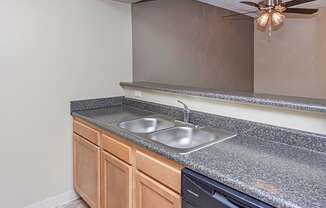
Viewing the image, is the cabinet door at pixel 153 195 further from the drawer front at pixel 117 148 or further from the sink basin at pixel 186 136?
the sink basin at pixel 186 136

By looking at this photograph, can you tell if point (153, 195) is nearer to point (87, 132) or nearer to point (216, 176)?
point (216, 176)

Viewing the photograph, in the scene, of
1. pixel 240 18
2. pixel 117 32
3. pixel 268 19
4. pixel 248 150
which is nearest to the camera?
pixel 248 150

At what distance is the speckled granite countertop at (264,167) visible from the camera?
892mm

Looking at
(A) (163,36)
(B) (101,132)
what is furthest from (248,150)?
(A) (163,36)

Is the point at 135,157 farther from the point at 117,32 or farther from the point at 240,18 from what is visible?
the point at 240,18

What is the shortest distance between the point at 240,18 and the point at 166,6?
1971 millimetres

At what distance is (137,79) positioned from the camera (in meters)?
2.79

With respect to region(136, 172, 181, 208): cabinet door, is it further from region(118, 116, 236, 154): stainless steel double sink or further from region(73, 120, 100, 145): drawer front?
region(73, 120, 100, 145): drawer front

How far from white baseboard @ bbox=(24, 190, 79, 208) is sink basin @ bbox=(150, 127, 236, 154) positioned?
4.13 feet

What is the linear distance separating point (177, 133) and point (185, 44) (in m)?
1.52

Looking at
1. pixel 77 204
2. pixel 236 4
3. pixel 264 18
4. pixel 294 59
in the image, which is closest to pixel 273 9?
pixel 264 18

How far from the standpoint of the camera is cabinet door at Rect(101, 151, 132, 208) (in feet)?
5.41

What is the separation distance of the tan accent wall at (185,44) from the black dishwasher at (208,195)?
173 centimetres

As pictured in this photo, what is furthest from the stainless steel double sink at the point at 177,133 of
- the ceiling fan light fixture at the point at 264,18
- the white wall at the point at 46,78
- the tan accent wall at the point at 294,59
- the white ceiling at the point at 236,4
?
the tan accent wall at the point at 294,59
